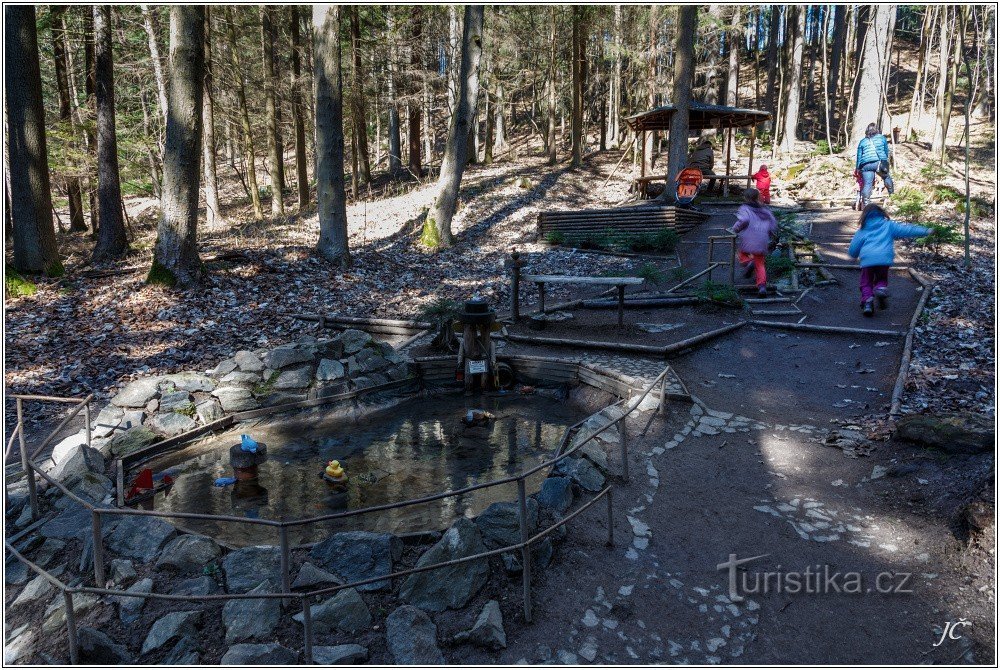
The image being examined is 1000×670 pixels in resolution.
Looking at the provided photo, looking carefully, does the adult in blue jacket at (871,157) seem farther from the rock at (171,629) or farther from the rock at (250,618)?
the rock at (171,629)

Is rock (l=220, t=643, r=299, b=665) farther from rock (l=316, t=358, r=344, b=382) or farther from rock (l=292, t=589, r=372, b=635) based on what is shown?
rock (l=316, t=358, r=344, b=382)

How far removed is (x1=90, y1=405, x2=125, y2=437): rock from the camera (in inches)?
267

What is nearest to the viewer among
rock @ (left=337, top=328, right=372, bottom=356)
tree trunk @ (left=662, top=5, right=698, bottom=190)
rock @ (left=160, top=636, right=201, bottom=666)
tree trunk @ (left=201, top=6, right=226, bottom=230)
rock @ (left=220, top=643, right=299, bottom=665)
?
rock @ (left=220, top=643, right=299, bottom=665)

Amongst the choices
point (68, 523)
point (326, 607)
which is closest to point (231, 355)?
point (68, 523)

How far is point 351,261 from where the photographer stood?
1412 centimetres

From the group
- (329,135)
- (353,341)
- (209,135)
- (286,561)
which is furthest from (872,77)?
(286,561)

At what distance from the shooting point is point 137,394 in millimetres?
7371

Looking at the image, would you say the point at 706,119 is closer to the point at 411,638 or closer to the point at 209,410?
the point at 209,410

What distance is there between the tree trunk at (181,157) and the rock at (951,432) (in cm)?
1073

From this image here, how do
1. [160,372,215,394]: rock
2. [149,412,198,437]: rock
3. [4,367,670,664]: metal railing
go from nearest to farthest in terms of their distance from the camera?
[4,367,670,664]: metal railing
[149,412,198,437]: rock
[160,372,215,394]: rock

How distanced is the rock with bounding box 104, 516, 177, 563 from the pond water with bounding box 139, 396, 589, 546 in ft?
1.84

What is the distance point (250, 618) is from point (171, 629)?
420 mm

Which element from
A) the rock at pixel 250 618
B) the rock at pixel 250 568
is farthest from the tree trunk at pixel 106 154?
the rock at pixel 250 618

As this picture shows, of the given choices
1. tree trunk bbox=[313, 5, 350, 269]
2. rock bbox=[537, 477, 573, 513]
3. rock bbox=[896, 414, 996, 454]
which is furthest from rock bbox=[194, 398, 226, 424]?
rock bbox=[896, 414, 996, 454]
